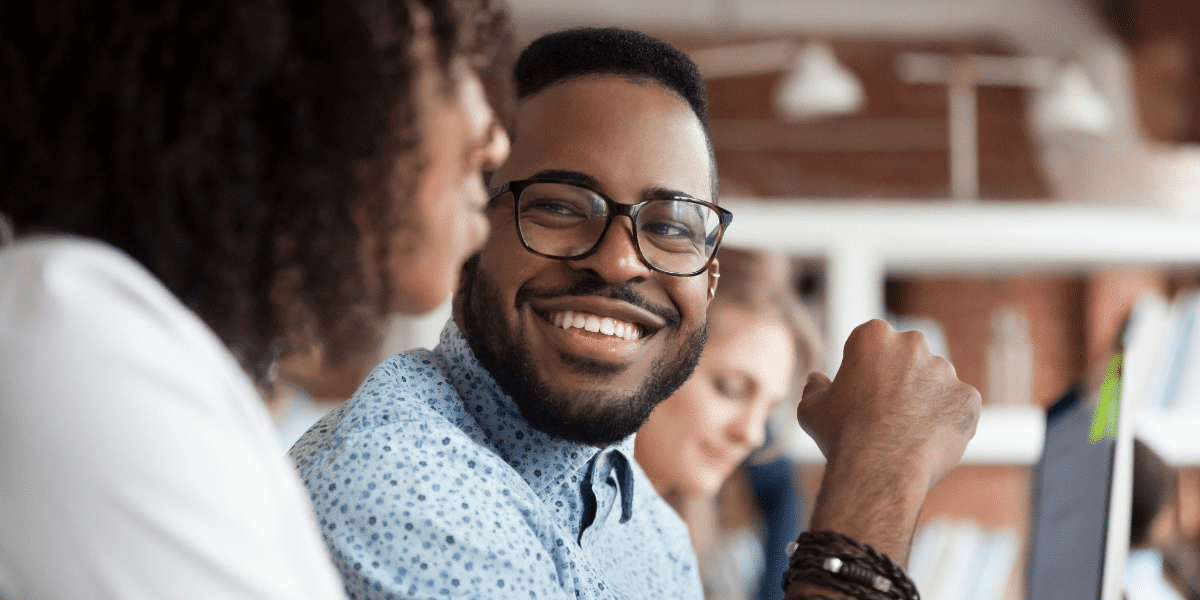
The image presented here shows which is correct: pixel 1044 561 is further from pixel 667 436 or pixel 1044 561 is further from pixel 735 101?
pixel 735 101

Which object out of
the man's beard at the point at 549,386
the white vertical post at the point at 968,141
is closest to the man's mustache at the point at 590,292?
the man's beard at the point at 549,386

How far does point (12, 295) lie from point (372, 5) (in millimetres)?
257

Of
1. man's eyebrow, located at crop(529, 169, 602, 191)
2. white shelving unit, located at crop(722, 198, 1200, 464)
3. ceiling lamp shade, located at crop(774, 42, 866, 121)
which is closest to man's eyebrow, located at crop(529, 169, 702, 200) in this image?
man's eyebrow, located at crop(529, 169, 602, 191)

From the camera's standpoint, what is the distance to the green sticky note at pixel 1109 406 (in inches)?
35.7

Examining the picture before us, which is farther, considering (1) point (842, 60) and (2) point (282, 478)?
(1) point (842, 60)

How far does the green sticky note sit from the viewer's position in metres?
0.91

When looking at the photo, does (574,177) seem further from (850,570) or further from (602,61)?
(850,570)

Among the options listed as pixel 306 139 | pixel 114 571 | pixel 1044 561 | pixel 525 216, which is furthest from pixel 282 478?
pixel 1044 561

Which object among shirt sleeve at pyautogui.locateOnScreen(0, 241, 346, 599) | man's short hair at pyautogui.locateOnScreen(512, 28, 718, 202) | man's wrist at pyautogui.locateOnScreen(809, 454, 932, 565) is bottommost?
shirt sleeve at pyautogui.locateOnScreen(0, 241, 346, 599)

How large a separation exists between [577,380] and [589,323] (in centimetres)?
6

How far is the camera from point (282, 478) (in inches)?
19.5

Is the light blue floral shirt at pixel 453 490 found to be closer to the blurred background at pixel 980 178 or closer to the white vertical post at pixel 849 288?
the blurred background at pixel 980 178

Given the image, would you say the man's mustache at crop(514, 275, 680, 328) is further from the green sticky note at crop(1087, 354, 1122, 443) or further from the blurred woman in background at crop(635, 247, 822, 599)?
the blurred woman in background at crop(635, 247, 822, 599)

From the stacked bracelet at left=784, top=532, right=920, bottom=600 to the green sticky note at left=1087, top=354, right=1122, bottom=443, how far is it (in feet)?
0.95
